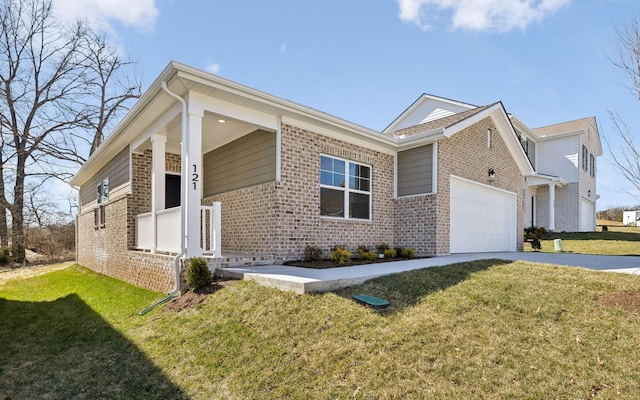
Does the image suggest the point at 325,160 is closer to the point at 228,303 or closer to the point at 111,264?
the point at 228,303

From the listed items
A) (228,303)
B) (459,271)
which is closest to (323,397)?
(228,303)

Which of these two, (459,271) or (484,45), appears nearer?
(459,271)

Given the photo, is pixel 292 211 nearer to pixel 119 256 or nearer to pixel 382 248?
pixel 382 248

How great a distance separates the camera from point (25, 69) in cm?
2173

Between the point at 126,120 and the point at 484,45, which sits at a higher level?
the point at 484,45

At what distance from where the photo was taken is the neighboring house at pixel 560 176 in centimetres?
2108

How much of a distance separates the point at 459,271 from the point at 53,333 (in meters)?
6.91

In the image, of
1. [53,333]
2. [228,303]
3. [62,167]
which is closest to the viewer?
[228,303]

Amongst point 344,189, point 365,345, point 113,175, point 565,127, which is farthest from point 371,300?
point 565,127

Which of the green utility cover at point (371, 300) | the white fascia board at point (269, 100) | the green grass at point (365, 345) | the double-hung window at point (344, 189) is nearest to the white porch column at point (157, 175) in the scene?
the white fascia board at point (269, 100)

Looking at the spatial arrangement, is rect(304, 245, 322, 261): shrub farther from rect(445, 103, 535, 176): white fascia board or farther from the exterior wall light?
the exterior wall light

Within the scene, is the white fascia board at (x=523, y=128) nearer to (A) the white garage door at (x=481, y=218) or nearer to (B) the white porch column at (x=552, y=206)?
(B) the white porch column at (x=552, y=206)

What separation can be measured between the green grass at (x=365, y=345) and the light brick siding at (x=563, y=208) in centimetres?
1751

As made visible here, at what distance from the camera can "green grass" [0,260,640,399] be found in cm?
330
